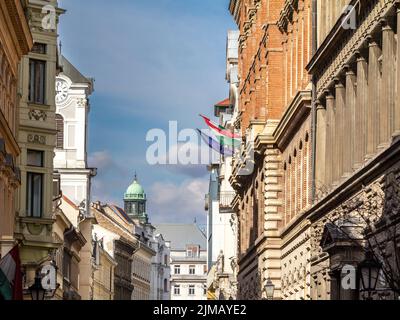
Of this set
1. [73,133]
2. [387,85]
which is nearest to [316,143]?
[387,85]

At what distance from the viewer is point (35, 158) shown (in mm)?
58562

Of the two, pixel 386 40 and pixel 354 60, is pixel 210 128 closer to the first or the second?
pixel 354 60

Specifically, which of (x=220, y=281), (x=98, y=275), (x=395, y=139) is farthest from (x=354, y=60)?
(x=98, y=275)

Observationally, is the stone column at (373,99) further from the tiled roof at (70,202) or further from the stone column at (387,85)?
the tiled roof at (70,202)

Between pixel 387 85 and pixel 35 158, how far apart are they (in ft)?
79.4

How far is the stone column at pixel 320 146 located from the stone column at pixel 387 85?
12286mm

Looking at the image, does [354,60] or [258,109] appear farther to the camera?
[258,109]

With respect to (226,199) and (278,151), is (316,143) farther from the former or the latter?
(226,199)

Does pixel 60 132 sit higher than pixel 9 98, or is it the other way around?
pixel 60 132

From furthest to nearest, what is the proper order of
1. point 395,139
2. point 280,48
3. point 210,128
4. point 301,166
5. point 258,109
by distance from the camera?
point 210,128
point 258,109
point 280,48
point 301,166
point 395,139

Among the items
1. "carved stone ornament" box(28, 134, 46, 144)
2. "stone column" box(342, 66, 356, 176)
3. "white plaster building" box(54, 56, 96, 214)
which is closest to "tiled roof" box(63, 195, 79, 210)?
"white plaster building" box(54, 56, 96, 214)

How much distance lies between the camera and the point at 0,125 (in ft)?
139

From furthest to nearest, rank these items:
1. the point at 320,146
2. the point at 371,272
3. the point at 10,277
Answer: the point at 320,146 → the point at 10,277 → the point at 371,272

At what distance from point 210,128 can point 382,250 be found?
54.9 m
